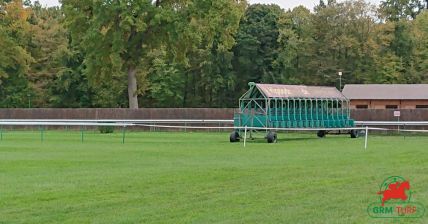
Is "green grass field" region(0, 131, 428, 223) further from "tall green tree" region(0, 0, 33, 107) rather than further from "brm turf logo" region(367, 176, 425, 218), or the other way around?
"tall green tree" region(0, 0, 33, 107)

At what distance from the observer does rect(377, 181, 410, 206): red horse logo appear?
10875mm

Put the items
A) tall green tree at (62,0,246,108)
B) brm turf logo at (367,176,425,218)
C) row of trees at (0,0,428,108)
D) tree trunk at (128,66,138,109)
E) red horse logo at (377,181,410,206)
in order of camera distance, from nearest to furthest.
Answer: brm turf logo at (367,176,425,218), red horse logo at (377,181,410,206), tall green tree at (62,0,246,108), tree trunk at (128,66,138,109), row of trees at (0,0,428,108)

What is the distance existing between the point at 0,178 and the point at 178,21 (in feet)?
123

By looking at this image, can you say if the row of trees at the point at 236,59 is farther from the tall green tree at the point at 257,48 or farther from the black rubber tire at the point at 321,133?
the black rubber tire at the point at 321,133

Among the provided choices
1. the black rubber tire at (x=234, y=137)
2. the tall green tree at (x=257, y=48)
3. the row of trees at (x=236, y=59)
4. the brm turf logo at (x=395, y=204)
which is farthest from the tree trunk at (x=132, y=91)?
the brm turf logo at (x=395, y=204)

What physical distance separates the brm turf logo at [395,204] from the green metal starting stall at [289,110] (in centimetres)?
1926

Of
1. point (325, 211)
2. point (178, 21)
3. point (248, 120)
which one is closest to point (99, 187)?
point (325, 211)

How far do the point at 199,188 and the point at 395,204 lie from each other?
362 centimetres

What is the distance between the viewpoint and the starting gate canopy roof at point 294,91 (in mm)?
33562

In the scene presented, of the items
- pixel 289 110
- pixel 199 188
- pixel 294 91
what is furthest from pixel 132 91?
pixel 199 188

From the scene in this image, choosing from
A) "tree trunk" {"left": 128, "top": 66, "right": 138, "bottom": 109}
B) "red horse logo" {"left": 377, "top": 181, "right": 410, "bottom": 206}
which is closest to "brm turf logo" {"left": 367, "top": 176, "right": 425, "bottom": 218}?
"red horse logo" {"left": 377, "top": 181, "right": 410, "bottom": 206}

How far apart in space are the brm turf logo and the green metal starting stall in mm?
19255

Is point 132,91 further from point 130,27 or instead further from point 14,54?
point 14,54

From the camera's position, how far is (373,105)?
190 feet
